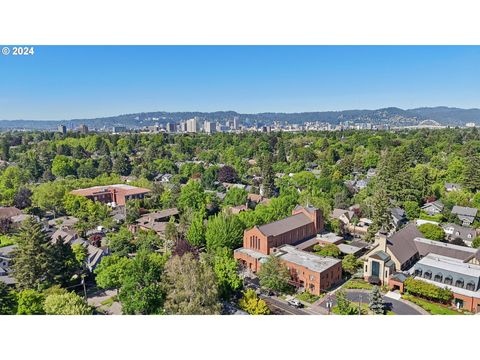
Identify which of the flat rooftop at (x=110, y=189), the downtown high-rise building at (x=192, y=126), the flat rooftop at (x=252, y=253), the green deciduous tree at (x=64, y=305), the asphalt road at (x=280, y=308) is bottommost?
the asphalt road at (x=280, y=308)

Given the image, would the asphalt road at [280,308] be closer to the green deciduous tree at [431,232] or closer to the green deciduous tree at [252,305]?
the green deciduous tree at [252,305]

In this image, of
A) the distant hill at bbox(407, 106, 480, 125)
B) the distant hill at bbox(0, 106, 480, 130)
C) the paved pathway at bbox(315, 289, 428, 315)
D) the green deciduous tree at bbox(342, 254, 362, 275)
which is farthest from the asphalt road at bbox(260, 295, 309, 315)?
the distant hill at bbox(407, 106, 480, 125)

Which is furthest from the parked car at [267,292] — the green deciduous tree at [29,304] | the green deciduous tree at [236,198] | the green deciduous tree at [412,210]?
the green deciduous tree at [412,210]

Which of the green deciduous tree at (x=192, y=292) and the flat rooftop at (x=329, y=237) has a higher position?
the green deciduous tree at (x=192, y=292)

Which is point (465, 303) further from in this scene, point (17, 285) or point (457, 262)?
point (17, 285)

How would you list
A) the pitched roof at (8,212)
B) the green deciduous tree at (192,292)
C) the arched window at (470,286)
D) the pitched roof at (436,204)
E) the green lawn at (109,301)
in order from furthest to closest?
the pitched roof at (436,204), the pitched roof at (8,212), the arched window at (470,286), the green lawn at (109,301), the green deciduous tree at (192,292)
